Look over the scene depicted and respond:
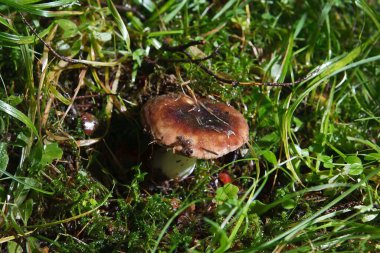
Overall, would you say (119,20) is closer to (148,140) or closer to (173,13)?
(173,13)

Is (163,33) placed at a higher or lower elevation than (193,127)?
higher

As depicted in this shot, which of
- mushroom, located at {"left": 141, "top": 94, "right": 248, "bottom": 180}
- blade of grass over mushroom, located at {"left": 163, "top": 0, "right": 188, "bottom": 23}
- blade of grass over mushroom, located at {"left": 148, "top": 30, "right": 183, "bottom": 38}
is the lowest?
mushroom, located at {"left": 141, "top": 94, "right": 248, "bottom": 180}

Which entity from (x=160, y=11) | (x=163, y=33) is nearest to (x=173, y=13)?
(x=160, y=11)

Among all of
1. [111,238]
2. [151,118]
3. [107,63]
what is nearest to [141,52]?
[107,63]

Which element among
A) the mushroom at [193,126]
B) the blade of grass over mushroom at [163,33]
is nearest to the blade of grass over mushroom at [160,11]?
the blade of grass over mushroom at [163,33]

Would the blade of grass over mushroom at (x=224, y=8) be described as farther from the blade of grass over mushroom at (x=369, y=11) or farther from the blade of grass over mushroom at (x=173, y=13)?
the blade of grass over mushroom at (x=369, y=11)

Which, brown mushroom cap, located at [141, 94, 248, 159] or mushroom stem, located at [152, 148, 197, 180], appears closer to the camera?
brown mushroom cap, located at [141, 94, 248, 159]

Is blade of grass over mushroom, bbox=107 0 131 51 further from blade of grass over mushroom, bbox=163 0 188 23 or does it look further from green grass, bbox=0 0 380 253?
blade of grass over mushroom, bbox=163 0 188 23

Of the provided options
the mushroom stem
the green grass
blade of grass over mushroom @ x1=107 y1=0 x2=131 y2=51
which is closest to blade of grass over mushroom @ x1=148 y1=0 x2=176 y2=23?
the green grass
